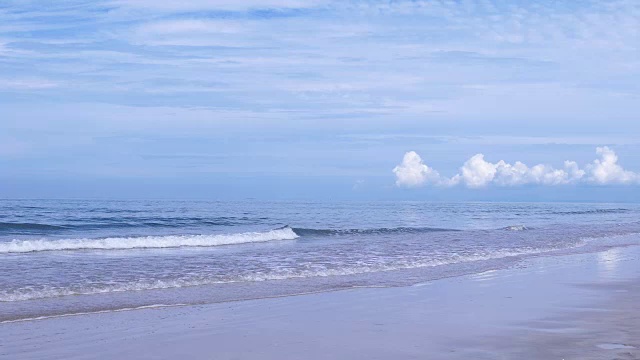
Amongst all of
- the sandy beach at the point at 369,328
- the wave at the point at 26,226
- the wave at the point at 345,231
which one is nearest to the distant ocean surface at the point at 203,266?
the wave at the point at 26,226

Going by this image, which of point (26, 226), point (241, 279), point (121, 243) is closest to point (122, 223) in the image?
point (26, 226)

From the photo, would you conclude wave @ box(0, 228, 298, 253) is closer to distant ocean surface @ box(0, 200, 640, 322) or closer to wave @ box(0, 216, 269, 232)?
distant ocean surface @ box(0, 200, 640, 322)

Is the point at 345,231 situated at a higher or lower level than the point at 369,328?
lower

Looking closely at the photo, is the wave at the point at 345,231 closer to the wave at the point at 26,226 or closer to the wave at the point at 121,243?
the wave at the point at 121,243

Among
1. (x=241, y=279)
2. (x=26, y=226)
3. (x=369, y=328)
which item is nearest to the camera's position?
(x=369, y=328)

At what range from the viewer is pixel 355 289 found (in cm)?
1262

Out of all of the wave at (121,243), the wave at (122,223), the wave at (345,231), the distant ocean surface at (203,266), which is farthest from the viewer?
the wave at (345,231)

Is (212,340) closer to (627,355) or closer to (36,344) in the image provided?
(36,344)

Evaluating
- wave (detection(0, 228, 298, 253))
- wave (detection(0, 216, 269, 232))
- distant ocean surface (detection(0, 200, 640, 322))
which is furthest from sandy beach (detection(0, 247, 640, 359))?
wave (detection(0, 216, 269, 232))

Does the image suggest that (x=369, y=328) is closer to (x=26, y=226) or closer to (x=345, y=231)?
(x=345, y=231)

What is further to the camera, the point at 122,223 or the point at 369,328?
the point at 122,223

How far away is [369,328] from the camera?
870 cm

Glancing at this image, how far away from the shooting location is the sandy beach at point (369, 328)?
24.1ft

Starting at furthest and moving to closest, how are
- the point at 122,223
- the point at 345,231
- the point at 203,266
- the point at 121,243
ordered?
1. the point at 122,223
2. the point at 345,231
3. the point at 121,243
4. the point at 203,266
